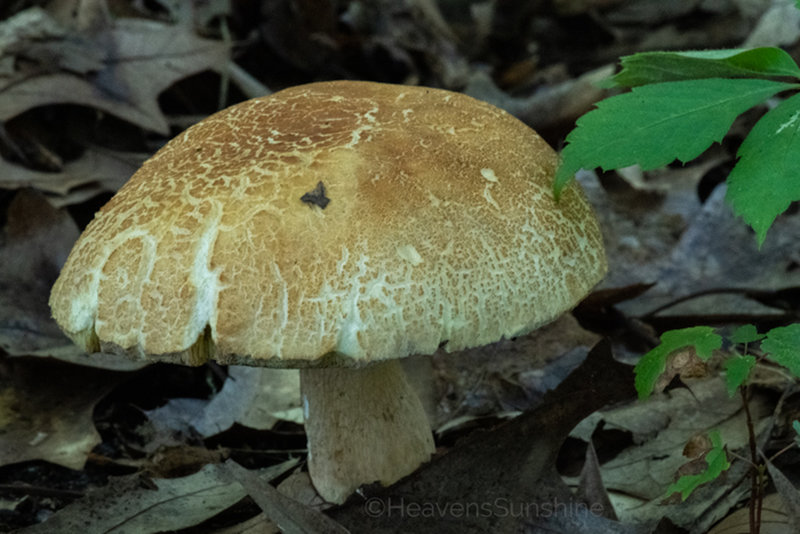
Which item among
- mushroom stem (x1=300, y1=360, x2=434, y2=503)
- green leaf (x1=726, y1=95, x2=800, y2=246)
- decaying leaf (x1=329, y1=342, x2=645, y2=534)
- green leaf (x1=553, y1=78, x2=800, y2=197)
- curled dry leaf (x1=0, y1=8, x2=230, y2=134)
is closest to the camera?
green leaf (x1=726, y1=95, x2=800, y2=246)

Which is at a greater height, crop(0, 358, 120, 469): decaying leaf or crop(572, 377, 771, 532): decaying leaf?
crop(572, 377, 771, 532): decaying leaf

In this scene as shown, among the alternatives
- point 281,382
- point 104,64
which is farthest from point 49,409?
point 104,64

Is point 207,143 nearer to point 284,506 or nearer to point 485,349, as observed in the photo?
point 284,506

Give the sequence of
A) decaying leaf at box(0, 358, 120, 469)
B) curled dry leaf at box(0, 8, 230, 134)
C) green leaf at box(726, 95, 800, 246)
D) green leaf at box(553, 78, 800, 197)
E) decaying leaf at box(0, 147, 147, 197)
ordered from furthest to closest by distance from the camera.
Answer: curled dry leaf at box(0, 8, 230, 134) < decaying leaf at box(0, 147, 147, 197) < decaying leaf at box(0, 358, 120, 469) < green leaf at box(553, 78, 800, 197) < green leaf at box(726, 95, 800, 246)

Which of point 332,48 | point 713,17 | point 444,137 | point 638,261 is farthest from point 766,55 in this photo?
point 713,17

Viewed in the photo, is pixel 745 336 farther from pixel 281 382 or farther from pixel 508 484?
pixel 281 382

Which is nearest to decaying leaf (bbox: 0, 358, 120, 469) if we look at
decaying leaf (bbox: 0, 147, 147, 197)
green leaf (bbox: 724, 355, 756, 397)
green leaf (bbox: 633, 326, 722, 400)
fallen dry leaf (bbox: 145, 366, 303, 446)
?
fallen dry leaf (bbox: 145, 366, 303, 446)

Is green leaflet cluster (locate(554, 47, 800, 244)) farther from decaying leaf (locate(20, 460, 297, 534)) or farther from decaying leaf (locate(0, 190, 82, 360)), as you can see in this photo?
decaying leaf (locate(0, 190, 82, 360))
